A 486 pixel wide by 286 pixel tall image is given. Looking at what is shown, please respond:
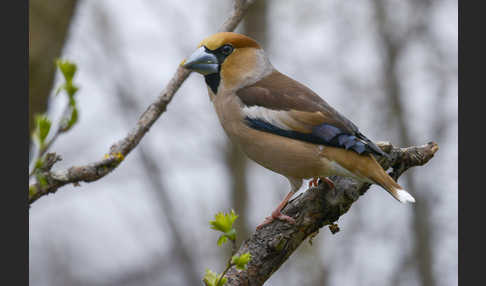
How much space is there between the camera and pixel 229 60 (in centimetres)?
396

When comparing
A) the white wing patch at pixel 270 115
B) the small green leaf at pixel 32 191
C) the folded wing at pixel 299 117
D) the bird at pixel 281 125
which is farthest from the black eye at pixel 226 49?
the small green leaf at pixel 32 191

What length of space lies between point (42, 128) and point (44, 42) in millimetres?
2886

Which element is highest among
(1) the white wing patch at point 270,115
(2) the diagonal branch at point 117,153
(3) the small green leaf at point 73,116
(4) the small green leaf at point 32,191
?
(3) the small green leaf at point 73,116

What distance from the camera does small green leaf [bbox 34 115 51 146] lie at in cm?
151

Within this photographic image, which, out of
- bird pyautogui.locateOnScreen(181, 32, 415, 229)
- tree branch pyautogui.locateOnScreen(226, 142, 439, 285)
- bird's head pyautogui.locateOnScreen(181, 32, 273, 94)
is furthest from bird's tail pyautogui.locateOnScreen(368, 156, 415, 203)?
bird's head pyautogui.locateOnScreen(181, 32, 273, 94)

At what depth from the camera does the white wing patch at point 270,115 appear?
11.5 feet

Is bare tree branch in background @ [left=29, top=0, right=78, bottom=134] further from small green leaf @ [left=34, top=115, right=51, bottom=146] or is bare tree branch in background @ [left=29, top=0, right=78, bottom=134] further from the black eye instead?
small green leaf @ [left=34, top=115, right=51, bottom=146]

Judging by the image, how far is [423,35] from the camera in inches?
362

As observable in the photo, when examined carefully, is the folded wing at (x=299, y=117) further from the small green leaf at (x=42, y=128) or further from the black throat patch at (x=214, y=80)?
the small green leaf at (x=42, y=128)

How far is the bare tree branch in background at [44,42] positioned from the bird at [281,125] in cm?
120

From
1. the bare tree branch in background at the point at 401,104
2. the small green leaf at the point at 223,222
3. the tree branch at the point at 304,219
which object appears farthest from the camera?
the bare tree branch in background at the point at 401,104

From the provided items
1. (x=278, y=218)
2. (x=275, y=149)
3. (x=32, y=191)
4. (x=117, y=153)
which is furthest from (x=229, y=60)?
(x=32, y=191)

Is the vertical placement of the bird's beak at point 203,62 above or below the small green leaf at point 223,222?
above

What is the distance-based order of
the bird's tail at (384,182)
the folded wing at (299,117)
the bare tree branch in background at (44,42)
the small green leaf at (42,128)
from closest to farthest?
the small green leaf at (42,128)
the bird's tail at (384,182)
the folded wing at (299,117)
the bare tree branch in background at (44,42)
